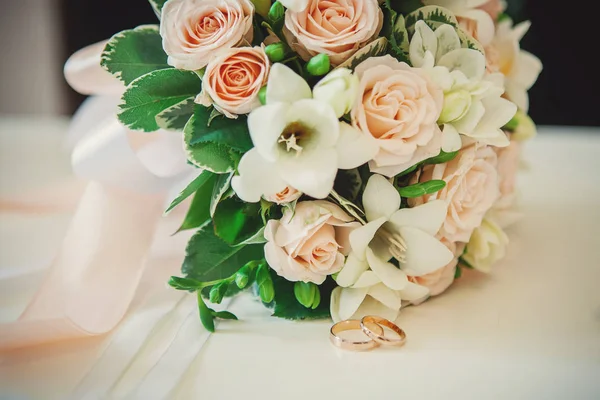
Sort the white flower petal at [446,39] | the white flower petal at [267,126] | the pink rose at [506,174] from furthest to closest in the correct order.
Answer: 1. the pink rose at [506,174]
2. the white flower petal at [446,39]
3. the white flower petal at [267,126]

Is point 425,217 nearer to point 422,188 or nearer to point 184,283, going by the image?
point 422,188

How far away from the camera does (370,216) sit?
57cm

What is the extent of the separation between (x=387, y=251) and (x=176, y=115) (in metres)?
0.25

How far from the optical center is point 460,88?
56 cm

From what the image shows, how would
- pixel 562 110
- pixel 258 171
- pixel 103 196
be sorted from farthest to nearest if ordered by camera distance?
pixel 562 110 < pixel 103 196 < pixel 258 171

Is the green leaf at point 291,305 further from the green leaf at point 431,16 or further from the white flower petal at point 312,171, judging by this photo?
the green leaf at point 431,16

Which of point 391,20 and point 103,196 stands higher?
point 391,20

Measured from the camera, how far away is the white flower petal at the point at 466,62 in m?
0.58

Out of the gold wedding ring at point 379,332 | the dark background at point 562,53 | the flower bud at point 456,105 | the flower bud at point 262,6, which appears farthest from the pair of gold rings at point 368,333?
the dark background at point 562,53

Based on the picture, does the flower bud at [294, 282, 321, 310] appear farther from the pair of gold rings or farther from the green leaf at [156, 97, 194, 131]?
the green leaf at [156, 97, 194, 131]

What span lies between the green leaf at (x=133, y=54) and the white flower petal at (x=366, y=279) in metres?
0.31

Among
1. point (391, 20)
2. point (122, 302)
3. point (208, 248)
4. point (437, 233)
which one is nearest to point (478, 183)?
point (437, 233)

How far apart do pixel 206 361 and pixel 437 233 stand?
26 centimetres

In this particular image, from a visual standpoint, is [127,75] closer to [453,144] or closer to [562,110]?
[453,144]
